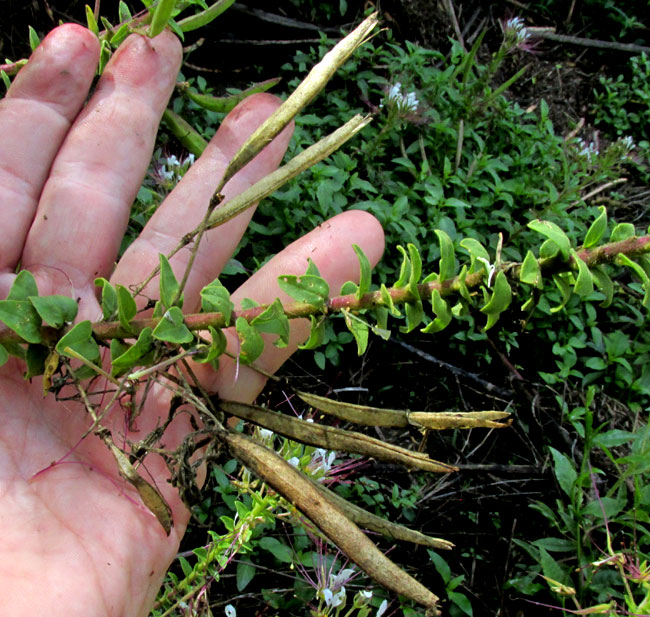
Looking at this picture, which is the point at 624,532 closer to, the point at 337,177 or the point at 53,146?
the point at 337,177

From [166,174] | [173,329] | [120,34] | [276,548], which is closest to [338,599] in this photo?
[276,548]

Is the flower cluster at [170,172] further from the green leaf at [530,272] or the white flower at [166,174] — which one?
the green leaf at [530,272]

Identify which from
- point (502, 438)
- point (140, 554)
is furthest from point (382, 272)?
point (140, 554)

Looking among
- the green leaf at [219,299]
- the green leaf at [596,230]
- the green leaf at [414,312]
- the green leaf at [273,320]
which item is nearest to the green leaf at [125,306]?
the green leaf at [219,299]

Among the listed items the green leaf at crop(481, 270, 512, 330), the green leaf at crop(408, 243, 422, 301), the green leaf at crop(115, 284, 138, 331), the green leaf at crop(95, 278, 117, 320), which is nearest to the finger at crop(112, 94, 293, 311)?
the green leaf at crop(95, 278, 117, 320)

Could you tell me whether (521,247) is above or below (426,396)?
above

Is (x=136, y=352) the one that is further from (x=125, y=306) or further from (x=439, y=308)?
(x=439, y=308)

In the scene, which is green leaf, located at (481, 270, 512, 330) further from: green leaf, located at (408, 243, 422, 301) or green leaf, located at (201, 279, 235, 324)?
green leaf, located at (201, 279, 235, 324)
